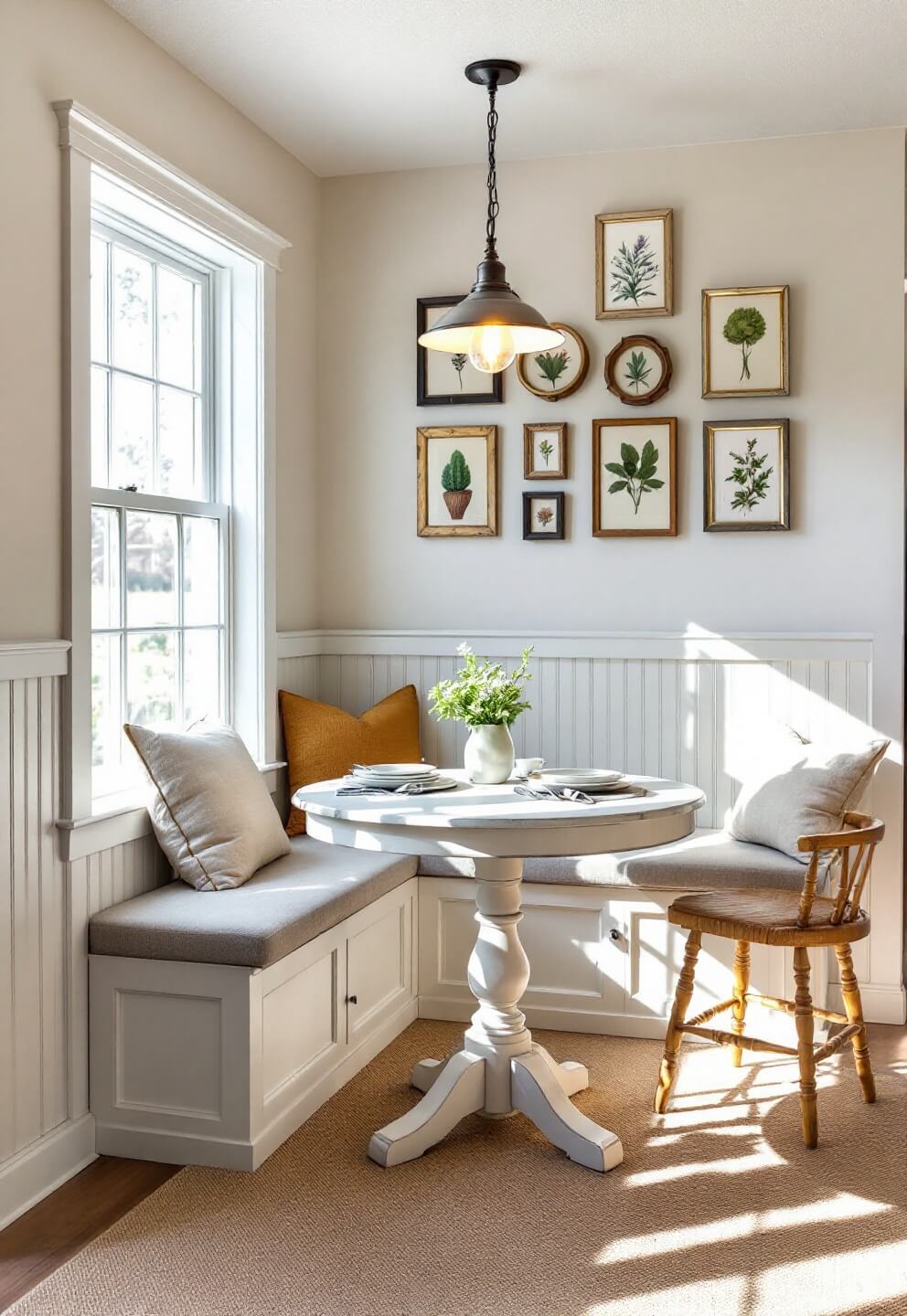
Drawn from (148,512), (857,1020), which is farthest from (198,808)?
(857,1020)

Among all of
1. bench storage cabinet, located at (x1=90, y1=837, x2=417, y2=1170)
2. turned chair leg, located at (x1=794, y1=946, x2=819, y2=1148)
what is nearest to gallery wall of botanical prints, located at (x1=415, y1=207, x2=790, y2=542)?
turned chair leg, located at (x1=794, y1=946, x2=819, y2=1148)

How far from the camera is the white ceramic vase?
303 centimetres

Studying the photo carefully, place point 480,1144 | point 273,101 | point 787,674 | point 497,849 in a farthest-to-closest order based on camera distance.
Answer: point 787,674, point 273,101, point 480,1144, point 497,849

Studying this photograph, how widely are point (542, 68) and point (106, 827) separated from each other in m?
2.39

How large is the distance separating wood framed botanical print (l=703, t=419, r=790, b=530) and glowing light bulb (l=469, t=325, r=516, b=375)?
1185 millimetres

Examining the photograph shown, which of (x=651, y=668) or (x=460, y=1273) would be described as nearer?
(x=460, y=1273)

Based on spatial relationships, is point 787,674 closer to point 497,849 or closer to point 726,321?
point 726,321

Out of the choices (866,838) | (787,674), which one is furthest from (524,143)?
(866,838)

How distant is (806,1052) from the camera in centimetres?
284

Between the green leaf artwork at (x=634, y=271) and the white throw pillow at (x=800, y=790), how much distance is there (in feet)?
5.18

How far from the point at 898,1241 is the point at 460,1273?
0.88m

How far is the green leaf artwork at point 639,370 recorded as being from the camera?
403 centimetres

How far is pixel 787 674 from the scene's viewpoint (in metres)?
3.91

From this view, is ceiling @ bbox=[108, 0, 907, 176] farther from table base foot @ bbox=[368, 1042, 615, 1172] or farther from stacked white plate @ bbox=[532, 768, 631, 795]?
table base foot @ bbox=[368, 1042, 615, 1172]
